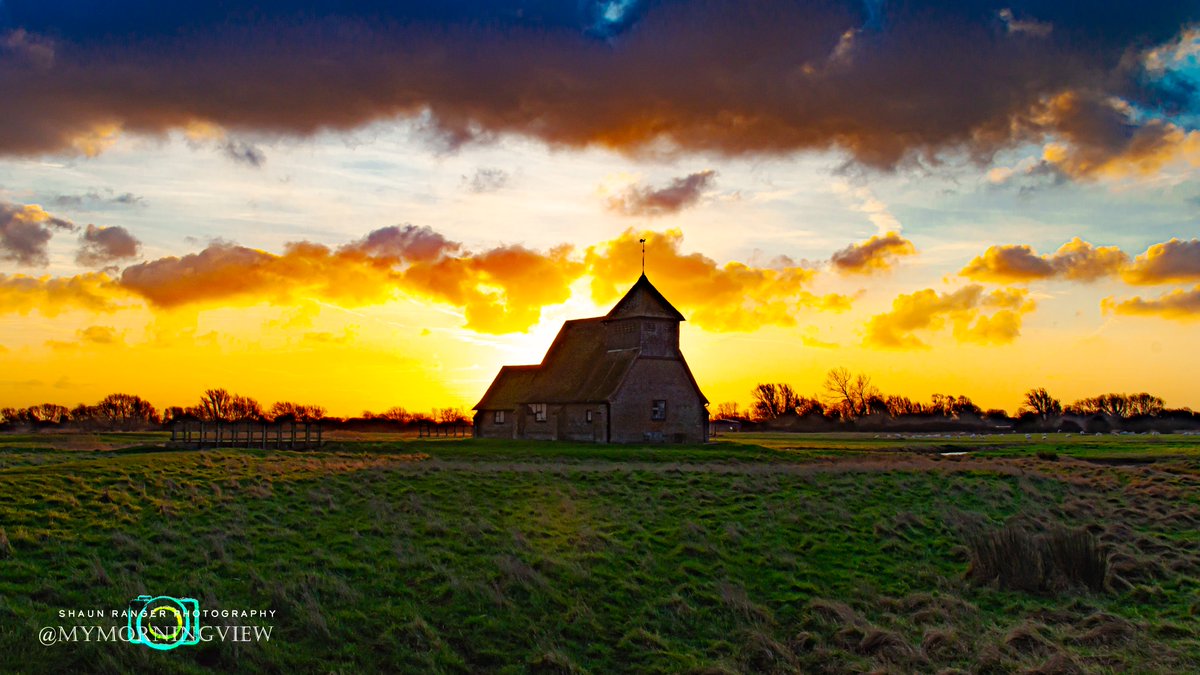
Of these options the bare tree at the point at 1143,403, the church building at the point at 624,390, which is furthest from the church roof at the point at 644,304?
the bare tree at the point at 1143,403

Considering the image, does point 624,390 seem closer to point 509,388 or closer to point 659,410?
point 659,410

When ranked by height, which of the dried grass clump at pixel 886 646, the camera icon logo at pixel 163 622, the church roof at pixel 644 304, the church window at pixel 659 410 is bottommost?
the dried grass clump at pixel 886 646

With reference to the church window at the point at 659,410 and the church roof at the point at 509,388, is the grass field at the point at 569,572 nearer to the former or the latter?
the church window at the point at 659,410

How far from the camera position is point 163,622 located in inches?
593

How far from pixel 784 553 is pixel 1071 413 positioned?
143 metres

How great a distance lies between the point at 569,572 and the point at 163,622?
7.67 metres

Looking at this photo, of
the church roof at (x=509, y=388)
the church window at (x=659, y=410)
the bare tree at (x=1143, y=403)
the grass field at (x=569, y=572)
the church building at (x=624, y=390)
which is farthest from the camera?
the bare tree at (x=1143, y=403)

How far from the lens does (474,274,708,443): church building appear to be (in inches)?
2308

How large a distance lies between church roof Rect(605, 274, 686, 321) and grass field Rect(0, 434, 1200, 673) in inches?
1184

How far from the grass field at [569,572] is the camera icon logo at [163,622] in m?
0.26

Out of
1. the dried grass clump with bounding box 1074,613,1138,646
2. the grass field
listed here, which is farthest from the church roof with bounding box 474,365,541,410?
the dried grass clump with bounding box 1074,613,1138,646

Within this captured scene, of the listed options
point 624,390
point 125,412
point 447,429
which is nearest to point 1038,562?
point 624,390

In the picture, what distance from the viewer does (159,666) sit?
1369cm

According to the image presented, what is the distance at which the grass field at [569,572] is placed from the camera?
15.5 metres
